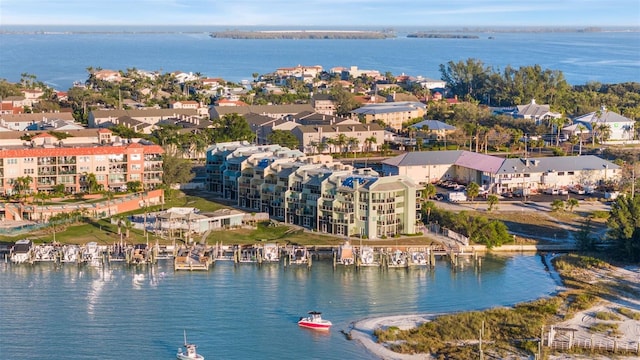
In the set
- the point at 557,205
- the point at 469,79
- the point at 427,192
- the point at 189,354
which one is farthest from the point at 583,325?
the point at 469,79

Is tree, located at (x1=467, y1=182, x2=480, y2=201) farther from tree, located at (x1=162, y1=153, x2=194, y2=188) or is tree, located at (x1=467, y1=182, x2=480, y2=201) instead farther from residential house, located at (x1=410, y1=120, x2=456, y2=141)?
residential house, located at (x1=410, y1=120, x2=456, y2=141)

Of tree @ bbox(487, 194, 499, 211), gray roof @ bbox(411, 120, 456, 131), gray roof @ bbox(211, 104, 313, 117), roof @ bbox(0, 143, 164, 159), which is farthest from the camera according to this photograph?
gray roof @ bbox(211, 104, 313, 117)

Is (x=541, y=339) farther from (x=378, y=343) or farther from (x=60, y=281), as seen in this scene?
(x=60, y=281)

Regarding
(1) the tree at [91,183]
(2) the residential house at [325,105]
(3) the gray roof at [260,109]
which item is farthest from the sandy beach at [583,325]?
(2) the residential house at [325,105]

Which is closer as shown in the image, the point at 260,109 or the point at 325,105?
the point at 260,109

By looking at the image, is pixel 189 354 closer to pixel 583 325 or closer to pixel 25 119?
pixel 583 325

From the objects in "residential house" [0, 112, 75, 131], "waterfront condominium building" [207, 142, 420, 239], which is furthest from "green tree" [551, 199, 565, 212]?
"residential house" [0, 112, 75, 131]

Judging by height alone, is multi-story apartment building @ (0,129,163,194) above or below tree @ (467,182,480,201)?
above

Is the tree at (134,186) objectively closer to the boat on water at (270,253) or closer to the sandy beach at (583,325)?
the boat on water at (270,253)
